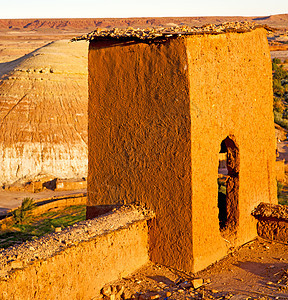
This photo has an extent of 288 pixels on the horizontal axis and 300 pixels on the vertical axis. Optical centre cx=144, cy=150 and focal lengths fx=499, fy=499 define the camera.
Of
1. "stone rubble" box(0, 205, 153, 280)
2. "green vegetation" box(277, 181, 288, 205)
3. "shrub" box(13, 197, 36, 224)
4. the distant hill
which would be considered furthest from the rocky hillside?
the distant hill

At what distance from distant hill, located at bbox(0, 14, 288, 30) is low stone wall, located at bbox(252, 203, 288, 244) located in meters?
87.5

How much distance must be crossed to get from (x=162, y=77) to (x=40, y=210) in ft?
33.3

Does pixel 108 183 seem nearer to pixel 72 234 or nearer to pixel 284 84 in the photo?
pixel 72 234

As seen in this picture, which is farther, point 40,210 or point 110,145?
point 40,210

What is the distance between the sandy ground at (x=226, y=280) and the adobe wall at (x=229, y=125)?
0.78 ft

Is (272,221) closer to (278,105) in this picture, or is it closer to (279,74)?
(278,105)

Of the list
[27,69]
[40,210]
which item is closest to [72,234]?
[40,210]

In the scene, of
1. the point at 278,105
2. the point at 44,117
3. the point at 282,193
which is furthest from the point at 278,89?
the point at 282,193

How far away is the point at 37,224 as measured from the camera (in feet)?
46.3

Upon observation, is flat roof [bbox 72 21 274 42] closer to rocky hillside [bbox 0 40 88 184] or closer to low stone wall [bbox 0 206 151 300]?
low stone wall [bbox 0 206 151 300]

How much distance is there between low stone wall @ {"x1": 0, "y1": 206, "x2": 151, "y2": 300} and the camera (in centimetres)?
473

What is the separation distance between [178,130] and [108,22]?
9387cm

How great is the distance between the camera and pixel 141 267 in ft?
20.9

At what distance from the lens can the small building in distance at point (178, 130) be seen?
6.17 meters
